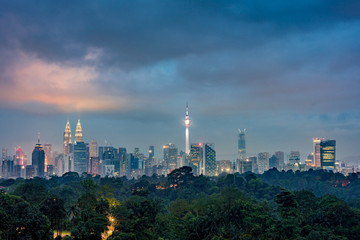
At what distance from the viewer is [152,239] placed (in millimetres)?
55250

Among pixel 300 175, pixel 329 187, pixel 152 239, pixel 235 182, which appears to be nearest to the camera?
pixel 152 239

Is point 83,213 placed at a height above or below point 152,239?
above

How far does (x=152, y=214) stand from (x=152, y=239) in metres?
6.85

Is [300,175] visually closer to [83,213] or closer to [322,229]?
[322,229]

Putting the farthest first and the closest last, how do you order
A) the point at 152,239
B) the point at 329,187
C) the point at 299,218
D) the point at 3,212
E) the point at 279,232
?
1. the point at 329,187
2. the point at 299,218
3. the point at 152,239
4. the point at 279,232
5. the point at 3,212

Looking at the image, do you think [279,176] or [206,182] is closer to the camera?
[206,182]

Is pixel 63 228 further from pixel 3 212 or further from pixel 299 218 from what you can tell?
pixel 299 218

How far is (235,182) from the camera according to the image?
123125mm

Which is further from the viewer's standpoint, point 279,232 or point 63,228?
point 63,228

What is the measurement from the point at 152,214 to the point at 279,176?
4918 inches

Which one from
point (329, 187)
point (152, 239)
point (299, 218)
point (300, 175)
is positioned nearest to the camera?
point (152, 239)

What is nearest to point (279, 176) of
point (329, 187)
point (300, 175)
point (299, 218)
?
point (300, 175)

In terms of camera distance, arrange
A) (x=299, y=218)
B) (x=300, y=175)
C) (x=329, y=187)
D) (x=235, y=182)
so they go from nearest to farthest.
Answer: (x=299, y=218), (x=235, y=182), (x=329, y=187), (x=300, y=175)

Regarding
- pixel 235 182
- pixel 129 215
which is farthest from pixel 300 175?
pixel 129 215
